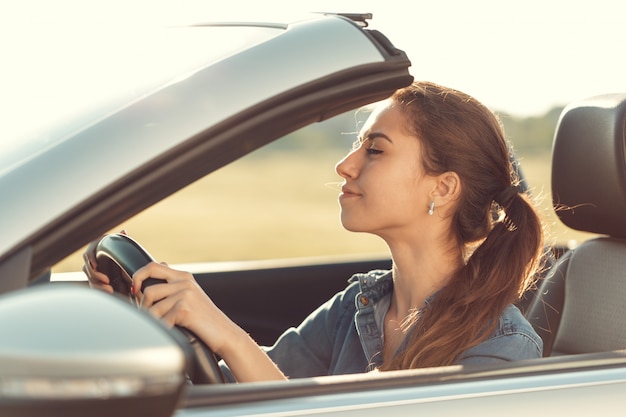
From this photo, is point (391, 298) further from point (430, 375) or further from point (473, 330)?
point (430, 375)

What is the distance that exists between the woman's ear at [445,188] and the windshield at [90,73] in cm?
91

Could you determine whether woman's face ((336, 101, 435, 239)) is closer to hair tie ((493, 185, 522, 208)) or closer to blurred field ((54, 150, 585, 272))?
hair tie ((493, 185, 522, 208))

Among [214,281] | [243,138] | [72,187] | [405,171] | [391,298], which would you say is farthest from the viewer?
[214,281]

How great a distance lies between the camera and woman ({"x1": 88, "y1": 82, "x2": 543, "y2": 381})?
217 cm

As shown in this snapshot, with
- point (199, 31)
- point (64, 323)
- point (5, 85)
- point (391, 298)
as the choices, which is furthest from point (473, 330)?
point (64, 323)

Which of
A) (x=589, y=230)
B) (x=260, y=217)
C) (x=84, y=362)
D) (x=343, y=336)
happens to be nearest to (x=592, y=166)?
(x=589, y=230)

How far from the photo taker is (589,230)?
244cm

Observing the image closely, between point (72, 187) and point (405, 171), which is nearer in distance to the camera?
point (72, 187)

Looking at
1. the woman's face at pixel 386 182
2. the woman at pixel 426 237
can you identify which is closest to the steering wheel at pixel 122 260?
the woman at pixel 426 237

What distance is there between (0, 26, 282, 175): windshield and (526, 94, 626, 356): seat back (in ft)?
3.70

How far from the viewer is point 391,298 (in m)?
2.42

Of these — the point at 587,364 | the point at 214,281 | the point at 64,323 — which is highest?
the point at 64,323

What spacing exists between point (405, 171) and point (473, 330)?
0.42 metres

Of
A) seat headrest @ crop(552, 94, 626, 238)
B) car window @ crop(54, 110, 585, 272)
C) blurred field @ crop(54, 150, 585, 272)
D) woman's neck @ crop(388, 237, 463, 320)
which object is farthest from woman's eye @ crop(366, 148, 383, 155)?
blurred field @ crop(54, 150, 585, 272)
